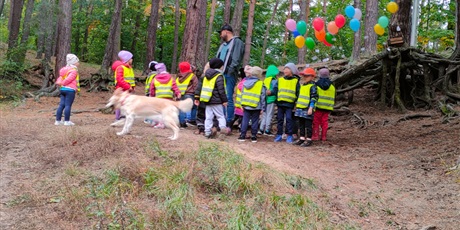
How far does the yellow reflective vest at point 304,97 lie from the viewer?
9031 mm

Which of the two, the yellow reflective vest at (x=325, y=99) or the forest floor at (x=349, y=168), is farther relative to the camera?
the yellow reflective vest at (x=325, y=99)

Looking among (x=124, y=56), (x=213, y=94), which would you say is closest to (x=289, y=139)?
(x=213, y=94)

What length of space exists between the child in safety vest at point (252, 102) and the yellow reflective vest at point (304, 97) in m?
0.74

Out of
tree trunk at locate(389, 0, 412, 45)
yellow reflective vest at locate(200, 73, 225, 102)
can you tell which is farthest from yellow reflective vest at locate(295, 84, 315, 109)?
tree trunk at locate(389, 0, 412, 45)

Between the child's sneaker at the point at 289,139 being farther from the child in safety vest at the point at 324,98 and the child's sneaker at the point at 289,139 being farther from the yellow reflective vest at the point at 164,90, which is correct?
the yellow reflective vest at the point at 164,90

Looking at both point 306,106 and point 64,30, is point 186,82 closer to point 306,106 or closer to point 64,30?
point 306,106

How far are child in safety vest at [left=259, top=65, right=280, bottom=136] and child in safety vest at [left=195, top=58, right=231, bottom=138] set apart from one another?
1.69 metres

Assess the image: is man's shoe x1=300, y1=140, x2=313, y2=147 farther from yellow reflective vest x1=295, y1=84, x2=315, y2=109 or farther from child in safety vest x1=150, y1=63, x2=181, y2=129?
child in safety vest x1=150, y1=63, x2=181, y2=129

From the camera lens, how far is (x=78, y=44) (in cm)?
3681

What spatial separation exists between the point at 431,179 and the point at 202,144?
3.27 meters

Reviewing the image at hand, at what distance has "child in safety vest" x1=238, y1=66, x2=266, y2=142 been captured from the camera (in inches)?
347

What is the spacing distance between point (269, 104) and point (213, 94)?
2041 mm

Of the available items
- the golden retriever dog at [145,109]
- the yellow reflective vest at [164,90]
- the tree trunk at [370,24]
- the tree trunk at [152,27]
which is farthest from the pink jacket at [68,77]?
the tree trunk at [152,27]

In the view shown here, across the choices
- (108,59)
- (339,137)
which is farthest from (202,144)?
(108,59)
